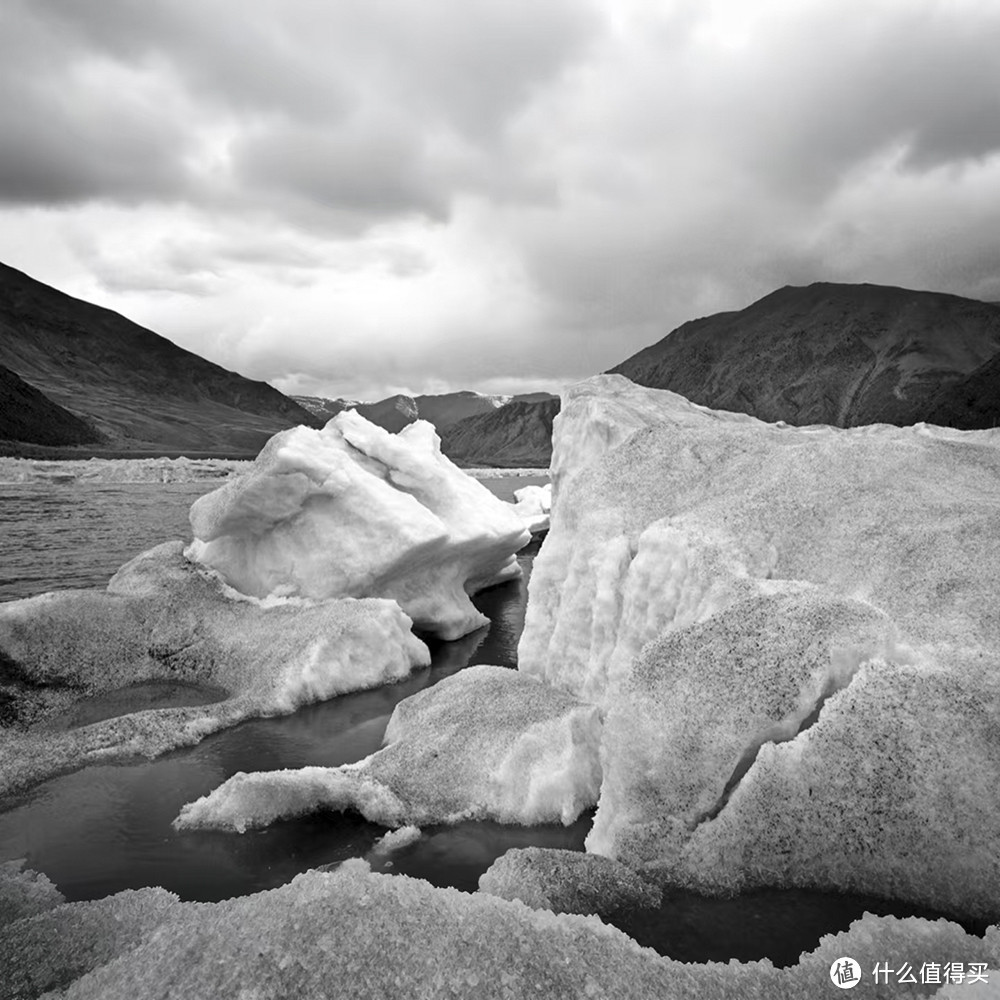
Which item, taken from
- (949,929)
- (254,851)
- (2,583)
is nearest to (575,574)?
(254,851)

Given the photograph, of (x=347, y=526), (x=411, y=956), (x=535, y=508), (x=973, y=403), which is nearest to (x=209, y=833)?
(x=411, y=956)

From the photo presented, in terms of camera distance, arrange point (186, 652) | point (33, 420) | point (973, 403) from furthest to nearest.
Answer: point (33, 420)
point (973, 403)
point (186, 652)

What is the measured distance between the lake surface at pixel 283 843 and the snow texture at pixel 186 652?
0.45 m

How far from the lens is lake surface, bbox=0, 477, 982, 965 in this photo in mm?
5379

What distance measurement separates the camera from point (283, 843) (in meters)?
7.52

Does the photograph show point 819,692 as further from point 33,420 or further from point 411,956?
point 33,420

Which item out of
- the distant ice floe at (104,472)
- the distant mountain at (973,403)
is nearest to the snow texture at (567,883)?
the distant ice floe at (104,472)

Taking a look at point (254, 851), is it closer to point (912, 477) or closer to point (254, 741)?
point (254, 741)

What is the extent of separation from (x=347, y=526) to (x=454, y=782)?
31.2 ft

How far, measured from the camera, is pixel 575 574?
35.5 ft

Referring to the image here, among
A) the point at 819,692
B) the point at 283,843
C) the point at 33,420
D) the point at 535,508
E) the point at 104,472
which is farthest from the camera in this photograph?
the point at 33,420

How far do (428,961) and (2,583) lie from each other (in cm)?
2273

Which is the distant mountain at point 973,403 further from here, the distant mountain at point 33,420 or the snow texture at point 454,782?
the distant mountain at point 33,420

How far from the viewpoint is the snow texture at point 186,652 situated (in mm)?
10688
